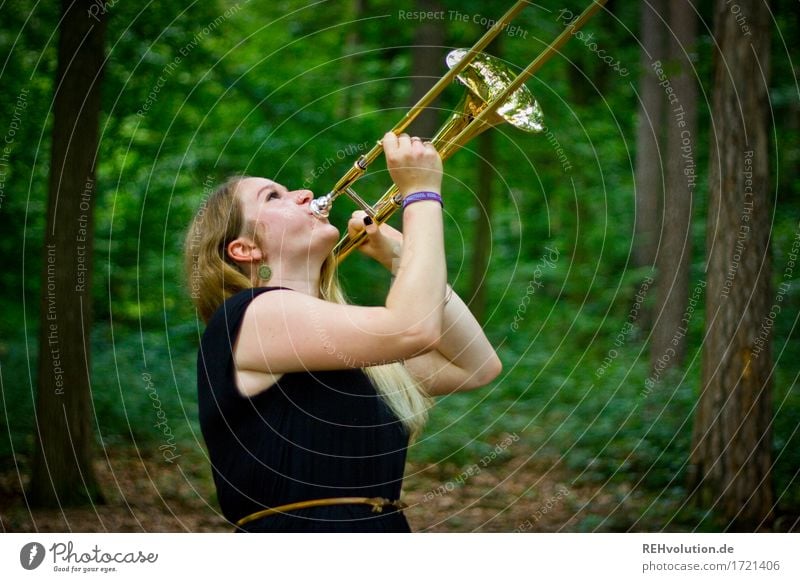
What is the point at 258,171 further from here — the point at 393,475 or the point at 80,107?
the point at 393,475

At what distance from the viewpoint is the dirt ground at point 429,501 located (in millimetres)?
4895

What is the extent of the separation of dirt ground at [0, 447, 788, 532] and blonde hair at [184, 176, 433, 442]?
2433mm

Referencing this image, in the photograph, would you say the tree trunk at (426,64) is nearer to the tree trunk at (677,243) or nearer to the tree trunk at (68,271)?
the tree trunk at (677,243)

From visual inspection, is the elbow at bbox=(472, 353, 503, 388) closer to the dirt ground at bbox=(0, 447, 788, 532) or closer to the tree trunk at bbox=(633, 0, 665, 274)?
the dirt ground at bbox=(0, 447, 788, 532)

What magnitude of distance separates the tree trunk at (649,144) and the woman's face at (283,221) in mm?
6378

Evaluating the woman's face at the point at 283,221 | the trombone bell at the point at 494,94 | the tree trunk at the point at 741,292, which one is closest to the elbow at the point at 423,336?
the woman's face at the point at 283,221

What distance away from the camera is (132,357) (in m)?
6.79

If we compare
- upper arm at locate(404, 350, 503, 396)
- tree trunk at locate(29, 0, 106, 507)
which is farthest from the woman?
tree trunk at locate(29, 0, 106, 507)

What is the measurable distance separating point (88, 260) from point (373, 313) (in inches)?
135

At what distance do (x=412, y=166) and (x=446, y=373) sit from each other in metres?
0.76

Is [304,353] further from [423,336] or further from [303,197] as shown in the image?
[303,197]

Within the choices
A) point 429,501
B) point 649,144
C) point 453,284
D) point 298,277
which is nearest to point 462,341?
point 298,277

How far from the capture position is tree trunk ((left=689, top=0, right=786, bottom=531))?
445 cm
